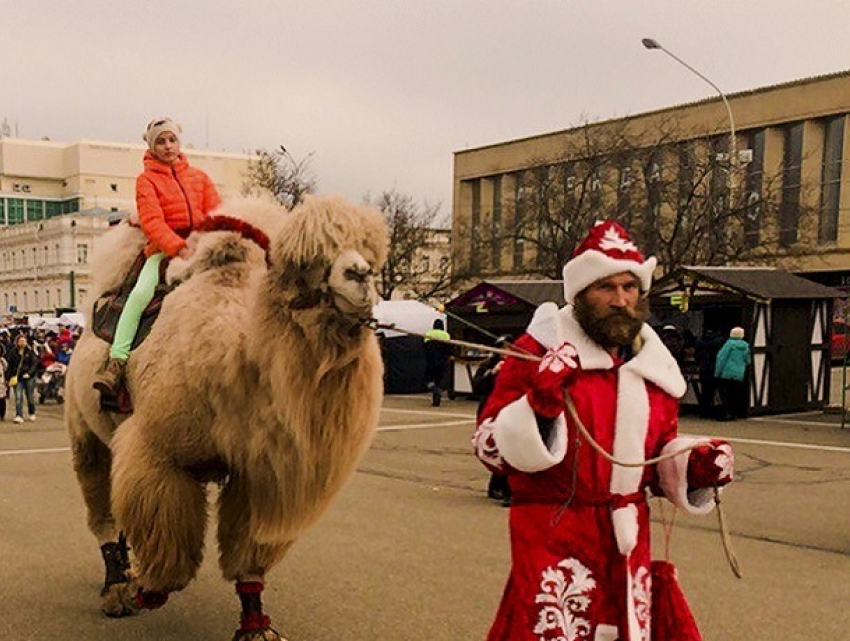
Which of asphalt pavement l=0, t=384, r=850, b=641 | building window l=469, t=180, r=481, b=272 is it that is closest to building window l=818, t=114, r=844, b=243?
building window l=469, t=180, r=481, b=272

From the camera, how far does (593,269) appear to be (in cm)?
324

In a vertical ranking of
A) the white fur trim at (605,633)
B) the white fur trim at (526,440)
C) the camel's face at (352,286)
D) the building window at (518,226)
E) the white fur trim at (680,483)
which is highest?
the building window at (518,226)

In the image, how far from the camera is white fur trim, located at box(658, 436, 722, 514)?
324 centimetres

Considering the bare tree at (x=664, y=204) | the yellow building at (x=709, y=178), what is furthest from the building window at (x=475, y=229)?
the bare tree at (x=664, y=204)

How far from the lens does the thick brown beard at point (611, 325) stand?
319 centimetres

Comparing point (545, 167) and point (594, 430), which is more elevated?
point (545, 167)

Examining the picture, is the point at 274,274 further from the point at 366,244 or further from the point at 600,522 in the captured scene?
the point at 600,522

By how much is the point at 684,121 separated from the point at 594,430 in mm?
41390

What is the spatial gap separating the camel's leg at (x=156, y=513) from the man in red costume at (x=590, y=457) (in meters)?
1.92

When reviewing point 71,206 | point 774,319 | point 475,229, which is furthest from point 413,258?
point 71,206

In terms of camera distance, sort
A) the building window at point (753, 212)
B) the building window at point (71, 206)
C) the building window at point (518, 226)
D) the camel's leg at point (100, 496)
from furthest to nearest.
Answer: the building window at point (71, 206)
the building window at point (518, 226)
the building window at point (753, 212)
the camel's leg at point (100, 496)

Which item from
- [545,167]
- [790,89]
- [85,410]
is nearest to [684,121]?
[790,89]

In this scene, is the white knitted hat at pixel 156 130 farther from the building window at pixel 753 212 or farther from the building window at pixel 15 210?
the building window at pixel 15 210

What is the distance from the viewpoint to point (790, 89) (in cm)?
3959
